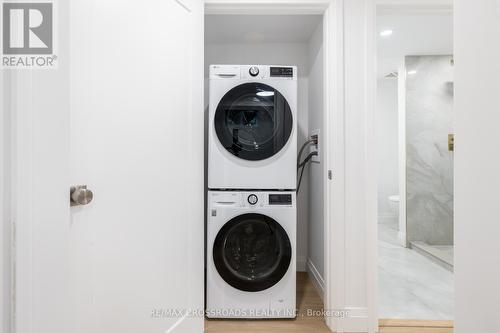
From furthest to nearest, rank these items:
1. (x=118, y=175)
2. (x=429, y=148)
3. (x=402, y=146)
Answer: (x=402, y=146) < (x=429, y=148) < (x=118, y=175)

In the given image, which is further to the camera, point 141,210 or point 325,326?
point 325,326

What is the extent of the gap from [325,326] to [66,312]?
183 centimetres

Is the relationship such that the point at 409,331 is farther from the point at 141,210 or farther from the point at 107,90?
the point at 107,90

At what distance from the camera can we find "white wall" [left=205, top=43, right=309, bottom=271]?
3160 mm

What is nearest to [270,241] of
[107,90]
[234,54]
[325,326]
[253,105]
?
[325,326]

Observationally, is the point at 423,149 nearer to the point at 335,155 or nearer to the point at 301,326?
the point at 335,155

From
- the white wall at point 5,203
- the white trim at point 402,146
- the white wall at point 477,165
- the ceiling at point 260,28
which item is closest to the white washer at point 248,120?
the ceiling at point 260,28

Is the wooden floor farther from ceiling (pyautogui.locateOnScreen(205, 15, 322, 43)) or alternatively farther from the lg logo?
ceiling (pyautogui.locateOnScreen(205, 15, 322, 43))

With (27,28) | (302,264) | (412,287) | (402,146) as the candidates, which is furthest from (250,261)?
(402,146)

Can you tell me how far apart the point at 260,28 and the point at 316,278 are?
7.90 ft

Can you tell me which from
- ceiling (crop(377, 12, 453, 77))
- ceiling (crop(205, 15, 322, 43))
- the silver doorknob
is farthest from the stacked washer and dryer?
ceiling (crop(377, 12, 453, 77))

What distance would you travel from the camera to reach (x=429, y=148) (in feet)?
12.0

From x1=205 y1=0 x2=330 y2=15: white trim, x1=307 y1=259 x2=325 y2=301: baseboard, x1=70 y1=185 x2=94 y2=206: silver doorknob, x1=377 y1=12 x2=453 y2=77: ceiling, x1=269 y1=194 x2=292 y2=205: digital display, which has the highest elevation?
x1=377 y1=12 x2=453 y2=77: ceiling

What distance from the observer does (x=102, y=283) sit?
3.72ft
